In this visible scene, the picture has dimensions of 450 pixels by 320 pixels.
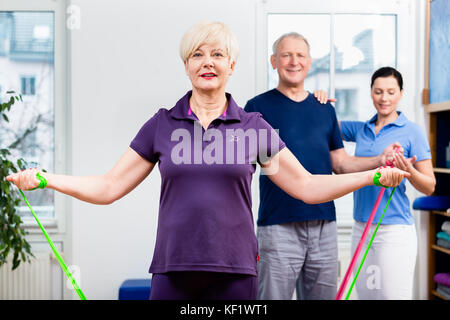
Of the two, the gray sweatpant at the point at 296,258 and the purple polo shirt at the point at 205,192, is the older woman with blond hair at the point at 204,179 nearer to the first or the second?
the purple polo shirt at the point at 205,192

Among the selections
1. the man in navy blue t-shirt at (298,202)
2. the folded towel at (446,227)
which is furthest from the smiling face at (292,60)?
the folded towel at (446,227)

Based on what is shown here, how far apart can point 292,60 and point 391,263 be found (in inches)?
34.1

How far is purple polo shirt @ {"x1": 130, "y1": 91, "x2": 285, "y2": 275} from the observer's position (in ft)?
3.70

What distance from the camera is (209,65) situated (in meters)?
1.16

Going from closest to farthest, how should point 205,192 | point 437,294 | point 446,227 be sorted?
point 205,192, point 446,227, point 437,294

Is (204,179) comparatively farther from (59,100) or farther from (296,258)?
(59,100)

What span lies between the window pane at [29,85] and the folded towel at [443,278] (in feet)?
7.52

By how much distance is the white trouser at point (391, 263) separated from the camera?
1848mm

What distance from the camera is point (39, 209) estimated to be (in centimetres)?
292

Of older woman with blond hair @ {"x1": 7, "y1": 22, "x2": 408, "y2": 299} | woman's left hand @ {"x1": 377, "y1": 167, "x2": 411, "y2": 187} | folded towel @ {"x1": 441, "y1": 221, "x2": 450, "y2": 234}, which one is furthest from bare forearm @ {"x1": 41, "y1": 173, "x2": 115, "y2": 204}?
folded towel @ {"x1": 441, "y1": 221, "x2": 450, "y2": 234}

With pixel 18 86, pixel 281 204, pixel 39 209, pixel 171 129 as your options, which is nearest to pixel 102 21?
pixel 18 86

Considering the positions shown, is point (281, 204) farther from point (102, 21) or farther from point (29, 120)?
point (29, 120)

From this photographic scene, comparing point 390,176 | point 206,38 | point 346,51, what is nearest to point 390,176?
point 390,176

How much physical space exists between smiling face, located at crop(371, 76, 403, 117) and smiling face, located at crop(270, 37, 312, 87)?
0.35 metres
